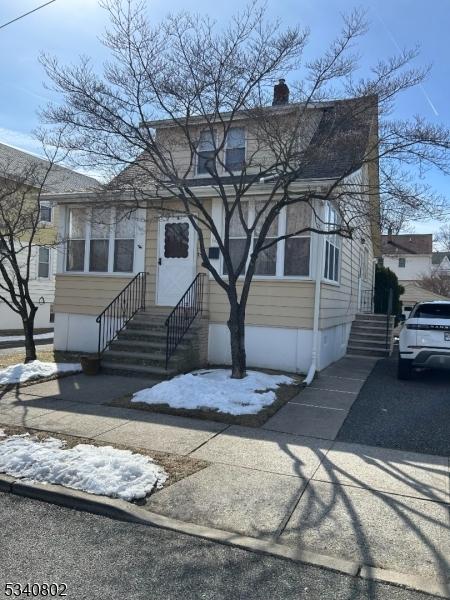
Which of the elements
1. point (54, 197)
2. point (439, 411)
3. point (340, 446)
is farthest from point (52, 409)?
point (54, 197)

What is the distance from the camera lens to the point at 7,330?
19688mm

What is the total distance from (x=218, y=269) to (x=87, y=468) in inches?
273

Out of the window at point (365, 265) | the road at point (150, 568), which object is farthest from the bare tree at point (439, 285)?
the road at point (150, 568)

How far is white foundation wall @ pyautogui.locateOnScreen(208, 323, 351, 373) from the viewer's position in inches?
398

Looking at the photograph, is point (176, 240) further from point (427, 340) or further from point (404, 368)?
point (427, 340)

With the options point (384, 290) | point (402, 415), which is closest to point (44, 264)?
point (384, 290)

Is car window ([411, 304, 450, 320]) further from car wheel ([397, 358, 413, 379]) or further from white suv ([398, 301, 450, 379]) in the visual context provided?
car wheel ([397, 358, 413, 379])

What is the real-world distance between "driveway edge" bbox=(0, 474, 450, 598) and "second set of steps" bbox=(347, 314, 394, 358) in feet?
35.6

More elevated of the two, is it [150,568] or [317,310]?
[317,310]

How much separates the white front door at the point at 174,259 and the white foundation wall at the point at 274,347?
1265mm

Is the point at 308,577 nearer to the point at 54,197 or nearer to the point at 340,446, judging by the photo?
the point at 340,446

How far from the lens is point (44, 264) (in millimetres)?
22312

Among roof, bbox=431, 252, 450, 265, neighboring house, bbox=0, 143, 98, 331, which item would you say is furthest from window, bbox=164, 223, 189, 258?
roof, bbox=431, 252, 450, 265

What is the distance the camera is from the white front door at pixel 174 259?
1120 centimetres
